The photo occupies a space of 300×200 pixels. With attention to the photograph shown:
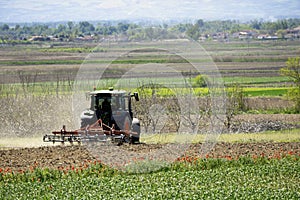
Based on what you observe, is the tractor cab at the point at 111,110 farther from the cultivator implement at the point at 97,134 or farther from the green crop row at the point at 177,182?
the green crop row at the point at 177,182

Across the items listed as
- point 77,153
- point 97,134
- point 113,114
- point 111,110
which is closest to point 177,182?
point 97,134

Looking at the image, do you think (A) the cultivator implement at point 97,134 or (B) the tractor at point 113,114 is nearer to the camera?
(A) the cultivator implement at point 97,134

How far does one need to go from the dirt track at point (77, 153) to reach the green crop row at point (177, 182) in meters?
1.18

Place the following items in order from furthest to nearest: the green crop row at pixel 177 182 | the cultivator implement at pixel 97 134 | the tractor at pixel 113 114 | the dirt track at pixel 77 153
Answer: the tractor at pixel 113 114 < the cultivator implement at pixel 97 134 < the dirt track at pixel 77 153 < the green crop row at pixel 177 182

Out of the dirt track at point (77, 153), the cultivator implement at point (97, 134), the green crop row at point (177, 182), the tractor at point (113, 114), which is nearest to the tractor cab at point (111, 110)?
the tractor at point (113, 114)

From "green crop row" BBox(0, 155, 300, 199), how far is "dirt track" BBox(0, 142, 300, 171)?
118 cm

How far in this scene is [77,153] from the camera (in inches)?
821

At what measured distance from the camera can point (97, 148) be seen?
21.2 m

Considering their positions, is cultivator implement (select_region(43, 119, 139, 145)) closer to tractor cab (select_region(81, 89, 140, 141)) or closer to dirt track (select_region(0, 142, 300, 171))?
dirt track (select_region(0, 142, 300, 171))

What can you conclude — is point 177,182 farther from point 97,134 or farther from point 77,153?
point 77,153

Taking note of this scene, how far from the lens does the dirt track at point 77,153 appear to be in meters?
19.1

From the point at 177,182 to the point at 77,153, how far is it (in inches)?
241

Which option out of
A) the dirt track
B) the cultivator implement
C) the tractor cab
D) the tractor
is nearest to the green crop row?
the dirt track

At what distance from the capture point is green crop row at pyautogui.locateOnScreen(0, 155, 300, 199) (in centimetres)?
1417
